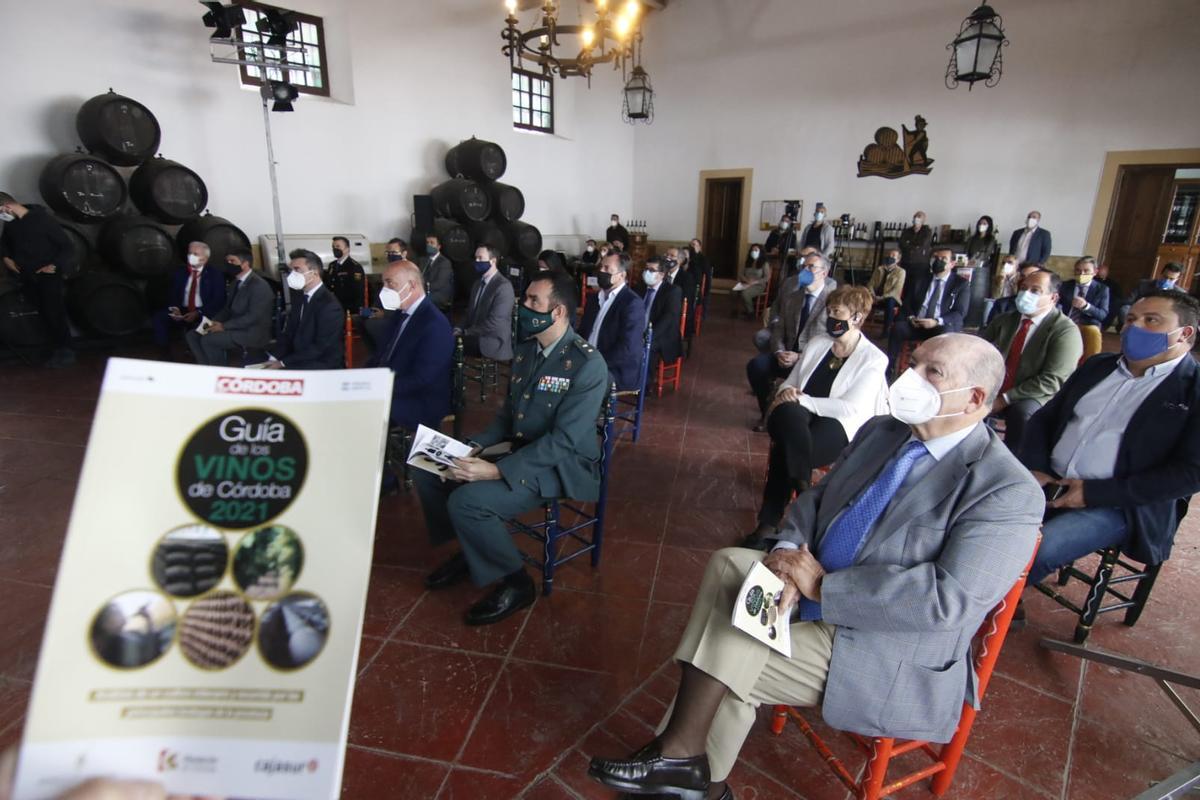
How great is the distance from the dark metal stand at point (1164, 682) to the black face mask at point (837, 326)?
1.42 meters

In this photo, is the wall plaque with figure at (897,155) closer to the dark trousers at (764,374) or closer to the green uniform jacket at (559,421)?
the dark trousers at (764,374)

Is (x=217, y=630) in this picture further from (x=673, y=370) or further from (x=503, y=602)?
(x=673, y=370)

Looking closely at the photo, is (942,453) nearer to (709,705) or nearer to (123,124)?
(709,705)

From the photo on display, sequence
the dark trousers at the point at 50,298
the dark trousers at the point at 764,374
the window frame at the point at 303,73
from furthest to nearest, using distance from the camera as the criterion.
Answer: the window frame at the point at 303,73, the dark trousers at the point at 50,298, the dark trousers at the point at 764,374

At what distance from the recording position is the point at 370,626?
7.20 feet

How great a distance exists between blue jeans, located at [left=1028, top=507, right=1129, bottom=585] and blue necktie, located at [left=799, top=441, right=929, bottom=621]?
1010mm

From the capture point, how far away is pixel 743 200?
11398mm

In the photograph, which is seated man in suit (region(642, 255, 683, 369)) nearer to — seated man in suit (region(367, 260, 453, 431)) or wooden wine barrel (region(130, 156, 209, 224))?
seated man in suit (region(367, 260, 453, 431))

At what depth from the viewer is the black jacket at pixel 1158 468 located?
192 centimetres

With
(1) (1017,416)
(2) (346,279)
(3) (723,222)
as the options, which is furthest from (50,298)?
(3) (723,222)

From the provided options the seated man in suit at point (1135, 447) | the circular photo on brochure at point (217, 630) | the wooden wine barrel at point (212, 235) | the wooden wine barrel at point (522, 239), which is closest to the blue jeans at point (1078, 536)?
the seated man in suit at point (1135, 447)

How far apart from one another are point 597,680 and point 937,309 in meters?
4.98

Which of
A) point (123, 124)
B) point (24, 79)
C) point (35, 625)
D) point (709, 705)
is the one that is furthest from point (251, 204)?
point (709, 705)

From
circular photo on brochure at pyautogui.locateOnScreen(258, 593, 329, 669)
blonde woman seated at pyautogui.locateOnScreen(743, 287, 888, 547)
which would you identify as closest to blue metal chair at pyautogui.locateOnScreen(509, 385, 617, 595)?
blonde woman seated at pyautogui.locateOnScreen(743, 287, 888, 547)
